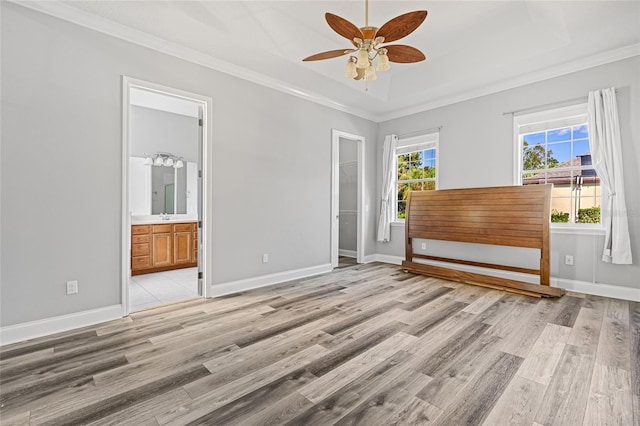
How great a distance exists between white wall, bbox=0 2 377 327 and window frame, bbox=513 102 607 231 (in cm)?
376

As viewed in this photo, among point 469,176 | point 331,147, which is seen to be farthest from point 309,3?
point 469,176

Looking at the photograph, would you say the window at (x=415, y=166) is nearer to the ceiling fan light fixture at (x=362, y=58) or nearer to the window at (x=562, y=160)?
the window at (x=562, y=160)

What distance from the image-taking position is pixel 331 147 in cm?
505

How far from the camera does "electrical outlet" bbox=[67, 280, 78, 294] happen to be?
8.87ft

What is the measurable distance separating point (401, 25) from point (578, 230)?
3.53 meters

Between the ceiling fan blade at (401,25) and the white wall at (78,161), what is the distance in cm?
222

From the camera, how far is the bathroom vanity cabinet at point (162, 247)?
4821mm

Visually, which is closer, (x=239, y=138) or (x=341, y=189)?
(x=239, y=138)

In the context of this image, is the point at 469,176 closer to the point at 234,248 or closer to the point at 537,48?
the point at 537,48

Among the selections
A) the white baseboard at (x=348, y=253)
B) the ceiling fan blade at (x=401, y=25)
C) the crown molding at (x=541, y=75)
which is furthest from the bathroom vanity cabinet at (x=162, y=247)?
the crown molding at (x=541, y=75)

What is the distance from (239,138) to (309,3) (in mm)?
1738

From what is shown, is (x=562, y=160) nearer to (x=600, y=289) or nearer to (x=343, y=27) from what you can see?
(x=600, y=289)

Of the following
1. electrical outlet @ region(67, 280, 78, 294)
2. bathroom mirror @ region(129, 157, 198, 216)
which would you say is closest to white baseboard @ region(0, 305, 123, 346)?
electrical outlet @ region(67, 280, 78, 294)

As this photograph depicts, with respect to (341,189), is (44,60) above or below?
above
